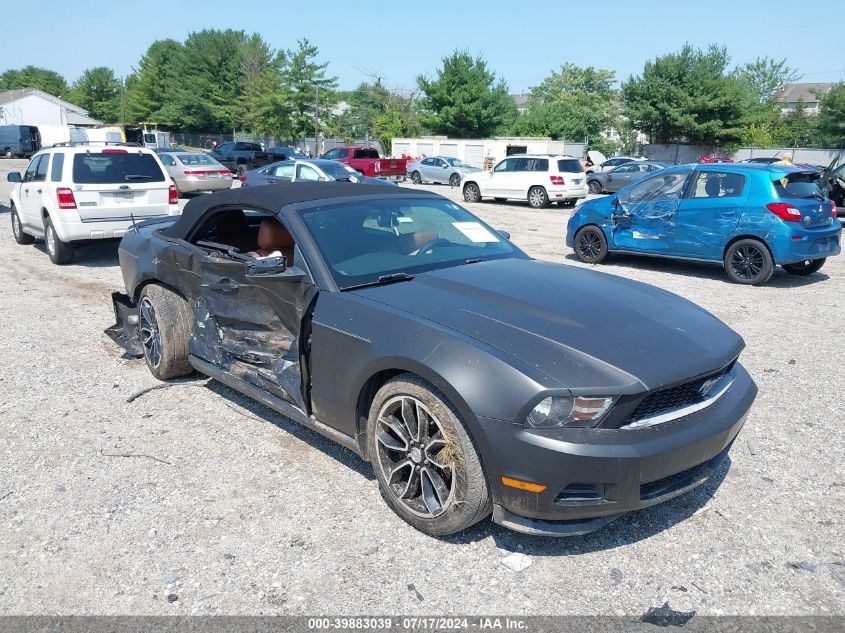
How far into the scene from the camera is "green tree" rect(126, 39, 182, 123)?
3420 inches

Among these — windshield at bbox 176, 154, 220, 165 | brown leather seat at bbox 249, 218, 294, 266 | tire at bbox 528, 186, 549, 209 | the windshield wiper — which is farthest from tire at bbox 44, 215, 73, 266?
tire at bbox 528, 186, 549, 209

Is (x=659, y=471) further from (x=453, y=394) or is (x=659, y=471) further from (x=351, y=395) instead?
(x=351, y=395)

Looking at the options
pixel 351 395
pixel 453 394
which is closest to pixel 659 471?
pixel 453 394

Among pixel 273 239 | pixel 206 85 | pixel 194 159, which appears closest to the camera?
pixel 273 239

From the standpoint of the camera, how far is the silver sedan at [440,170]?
3041 centimetres

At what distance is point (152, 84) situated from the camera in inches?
3494

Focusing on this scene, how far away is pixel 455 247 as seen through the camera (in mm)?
4453

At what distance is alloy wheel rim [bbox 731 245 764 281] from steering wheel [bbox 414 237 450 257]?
680cm

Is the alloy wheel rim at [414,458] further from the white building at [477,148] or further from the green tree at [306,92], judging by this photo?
the green tree at [306,92]

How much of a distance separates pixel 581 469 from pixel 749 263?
316 inches

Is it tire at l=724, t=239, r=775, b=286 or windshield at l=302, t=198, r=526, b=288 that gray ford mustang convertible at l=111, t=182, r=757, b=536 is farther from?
tire at l=724, t=239, r=775, b=286

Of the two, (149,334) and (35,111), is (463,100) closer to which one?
(149,334)

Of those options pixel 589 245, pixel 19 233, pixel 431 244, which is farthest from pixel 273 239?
pixel 19 233

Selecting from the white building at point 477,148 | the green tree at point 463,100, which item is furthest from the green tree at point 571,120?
the white building at point 477,148
